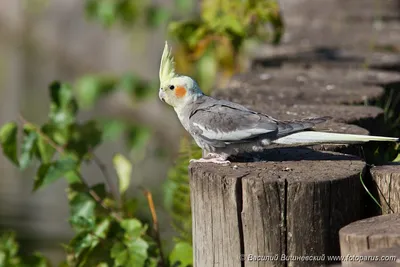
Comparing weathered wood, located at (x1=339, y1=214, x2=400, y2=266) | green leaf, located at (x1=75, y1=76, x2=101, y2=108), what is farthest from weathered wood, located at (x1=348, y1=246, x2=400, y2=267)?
green leaf, located at (x1=75, y1=76, x2=101, y2=108)

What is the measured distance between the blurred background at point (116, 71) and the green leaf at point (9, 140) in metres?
0.53

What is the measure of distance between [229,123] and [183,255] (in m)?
0.90

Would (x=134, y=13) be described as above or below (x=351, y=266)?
above

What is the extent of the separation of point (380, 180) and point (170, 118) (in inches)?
258

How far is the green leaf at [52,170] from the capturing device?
4.09 m

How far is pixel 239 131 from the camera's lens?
3.11 metres

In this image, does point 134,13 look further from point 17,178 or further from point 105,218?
point 105,218

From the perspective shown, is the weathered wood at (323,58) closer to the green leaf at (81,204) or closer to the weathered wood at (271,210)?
the green leaf at (81,204)

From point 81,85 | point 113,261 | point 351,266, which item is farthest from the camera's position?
point 81,85

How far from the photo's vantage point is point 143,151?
878 cm

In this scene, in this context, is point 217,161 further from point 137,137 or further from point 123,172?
point 137,137

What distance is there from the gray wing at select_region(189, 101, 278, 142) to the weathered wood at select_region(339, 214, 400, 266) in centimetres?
61

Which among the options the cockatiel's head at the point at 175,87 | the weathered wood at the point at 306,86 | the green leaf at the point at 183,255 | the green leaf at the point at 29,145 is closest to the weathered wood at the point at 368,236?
the cockatiel's head at the point at 175,87

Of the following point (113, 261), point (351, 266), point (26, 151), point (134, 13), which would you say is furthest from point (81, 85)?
point (351, 266)
